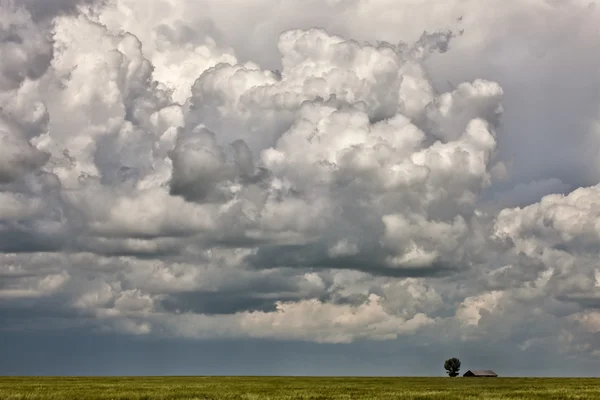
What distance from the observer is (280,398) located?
56125mm

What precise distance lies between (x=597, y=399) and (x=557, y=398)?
381 centimetres

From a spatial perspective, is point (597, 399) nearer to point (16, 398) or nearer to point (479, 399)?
point (479, 399)

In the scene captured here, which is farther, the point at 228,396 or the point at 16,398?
the point at 228,396

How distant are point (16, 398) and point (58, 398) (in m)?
3.12

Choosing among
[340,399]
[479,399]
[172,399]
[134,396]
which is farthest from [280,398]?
[479,399]

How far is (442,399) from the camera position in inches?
2240

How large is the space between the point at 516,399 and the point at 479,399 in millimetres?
3790

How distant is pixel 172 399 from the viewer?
54.5 m

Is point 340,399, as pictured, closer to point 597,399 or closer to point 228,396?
point 228,396

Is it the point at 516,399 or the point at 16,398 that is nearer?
the point at 16,398

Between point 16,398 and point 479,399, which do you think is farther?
point 479,399

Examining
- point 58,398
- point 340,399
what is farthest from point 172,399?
point 340,399

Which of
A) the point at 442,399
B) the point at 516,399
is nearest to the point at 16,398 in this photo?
the point at 442,399

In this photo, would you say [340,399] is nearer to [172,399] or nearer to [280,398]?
[280,398]
